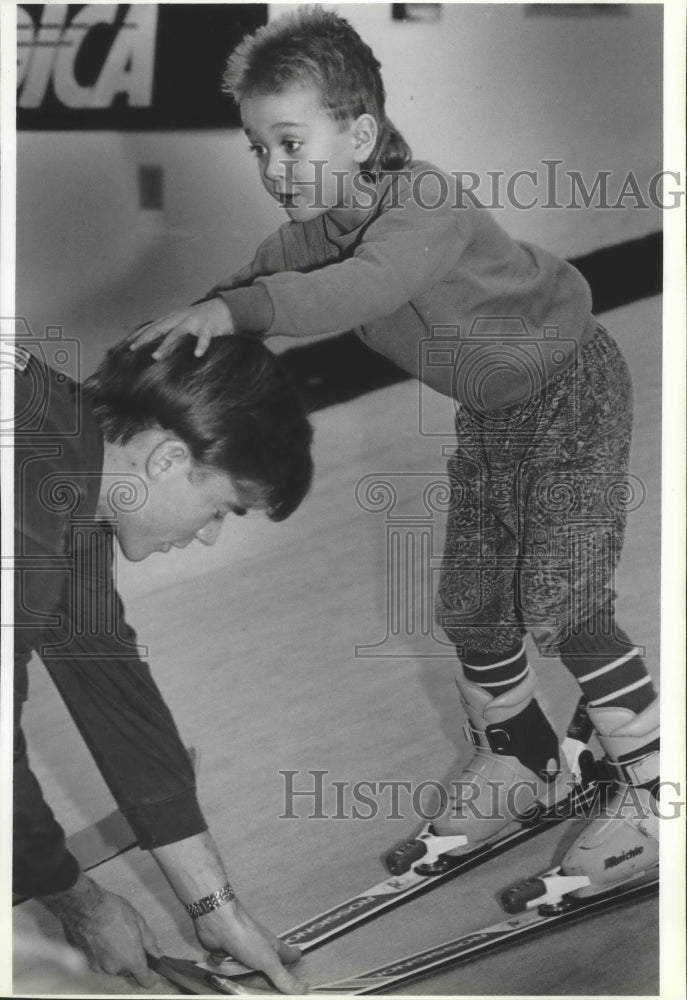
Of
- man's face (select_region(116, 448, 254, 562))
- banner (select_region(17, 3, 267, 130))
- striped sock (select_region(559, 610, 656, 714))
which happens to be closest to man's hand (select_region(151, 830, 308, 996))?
man's face (select_region(116, 448, 254, 562))

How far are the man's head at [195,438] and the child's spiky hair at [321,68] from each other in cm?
33

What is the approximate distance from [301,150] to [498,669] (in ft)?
2.47

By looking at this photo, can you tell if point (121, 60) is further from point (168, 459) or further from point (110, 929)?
point (110, 929)

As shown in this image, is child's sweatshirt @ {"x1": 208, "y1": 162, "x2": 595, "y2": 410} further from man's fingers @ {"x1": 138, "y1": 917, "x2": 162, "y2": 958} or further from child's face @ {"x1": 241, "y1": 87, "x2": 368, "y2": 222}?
man's fingers @ {"x1": 138, "y1": 917, "x2": 162, "y2": 958}

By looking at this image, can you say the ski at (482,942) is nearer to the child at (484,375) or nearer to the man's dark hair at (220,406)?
the child at (484,375)

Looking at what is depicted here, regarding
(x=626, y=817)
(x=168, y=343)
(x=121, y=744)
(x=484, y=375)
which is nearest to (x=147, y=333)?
(x=168, y=343)

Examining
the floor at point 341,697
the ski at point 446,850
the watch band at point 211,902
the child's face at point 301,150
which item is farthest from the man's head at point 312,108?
the watch band at point 211,902

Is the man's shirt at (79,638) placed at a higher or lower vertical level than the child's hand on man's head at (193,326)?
lower

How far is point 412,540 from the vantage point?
1.58 m

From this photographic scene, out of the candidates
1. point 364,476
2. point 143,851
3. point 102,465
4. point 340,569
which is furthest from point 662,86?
point 143,851

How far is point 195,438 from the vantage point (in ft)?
5.05

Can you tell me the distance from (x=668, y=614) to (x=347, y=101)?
825mm

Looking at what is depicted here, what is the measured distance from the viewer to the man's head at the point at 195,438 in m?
1.53

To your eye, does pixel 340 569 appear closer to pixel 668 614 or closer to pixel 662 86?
pixel 668 614
